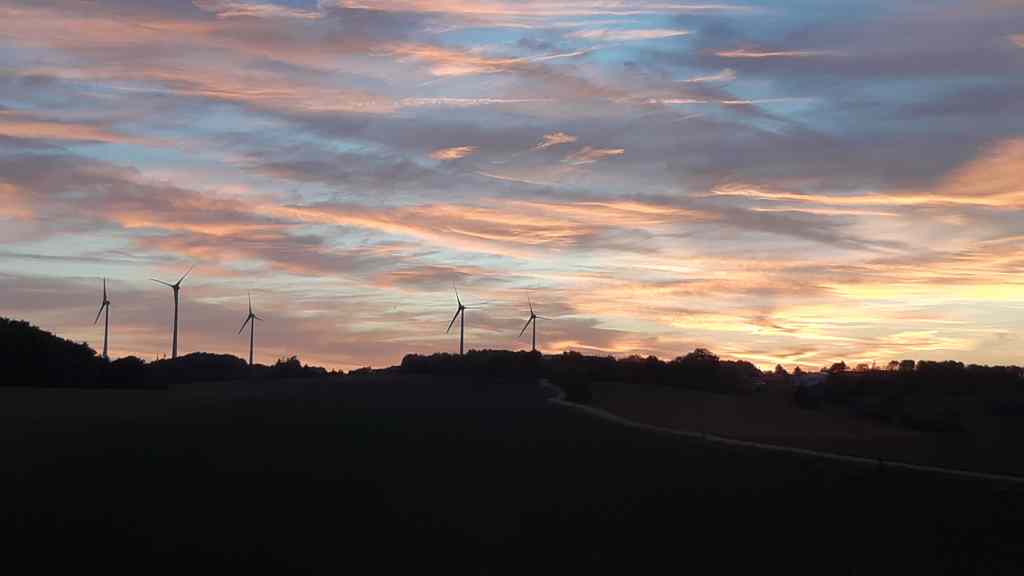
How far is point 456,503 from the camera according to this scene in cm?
1789

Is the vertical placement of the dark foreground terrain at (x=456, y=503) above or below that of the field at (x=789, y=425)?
below

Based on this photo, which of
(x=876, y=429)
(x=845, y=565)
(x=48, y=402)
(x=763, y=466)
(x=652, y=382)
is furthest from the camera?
(x=652, y=382)

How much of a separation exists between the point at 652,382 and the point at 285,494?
59294 millimetres

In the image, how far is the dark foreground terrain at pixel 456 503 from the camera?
14359mm

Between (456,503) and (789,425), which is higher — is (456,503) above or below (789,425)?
below

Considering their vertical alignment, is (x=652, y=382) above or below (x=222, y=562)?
above

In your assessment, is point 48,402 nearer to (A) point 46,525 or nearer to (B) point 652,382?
(A) point 46,525

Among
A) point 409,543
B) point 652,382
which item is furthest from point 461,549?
point 652,382

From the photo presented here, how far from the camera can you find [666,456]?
984 inches

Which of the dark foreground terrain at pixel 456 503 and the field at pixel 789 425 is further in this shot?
the field at pixel 789 425

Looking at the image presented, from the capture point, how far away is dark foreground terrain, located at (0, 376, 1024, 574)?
47.1 feet

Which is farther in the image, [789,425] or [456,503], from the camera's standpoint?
[789,425]

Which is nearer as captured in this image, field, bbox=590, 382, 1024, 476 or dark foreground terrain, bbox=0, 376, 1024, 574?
dark foreground terrain, bbox=0, 376, 1024, 574

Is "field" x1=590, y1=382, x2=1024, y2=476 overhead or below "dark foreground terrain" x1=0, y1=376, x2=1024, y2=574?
overhead
